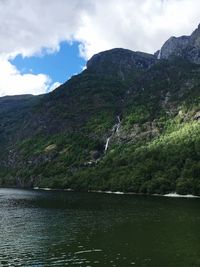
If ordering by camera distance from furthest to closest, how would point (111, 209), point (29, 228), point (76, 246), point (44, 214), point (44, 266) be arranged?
1. point (111, 209)
2. point (44, 214)
3. point (29, 228)
4. point (76, 246)
5. point (44, 266)

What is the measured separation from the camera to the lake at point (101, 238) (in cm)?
7131

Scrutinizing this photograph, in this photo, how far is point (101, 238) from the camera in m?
93.0

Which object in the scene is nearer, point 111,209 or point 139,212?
point 139,212

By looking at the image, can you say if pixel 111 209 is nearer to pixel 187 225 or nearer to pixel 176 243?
pixel 187 225

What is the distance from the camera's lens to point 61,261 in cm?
7044

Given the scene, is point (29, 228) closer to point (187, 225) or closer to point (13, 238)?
point (13, 238)

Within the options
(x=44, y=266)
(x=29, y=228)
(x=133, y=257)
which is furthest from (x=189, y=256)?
(x=29, y=228)

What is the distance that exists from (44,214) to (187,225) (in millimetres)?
52728

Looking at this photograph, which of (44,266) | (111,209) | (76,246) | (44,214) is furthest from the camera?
(111,209)

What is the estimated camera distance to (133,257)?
7306 cm

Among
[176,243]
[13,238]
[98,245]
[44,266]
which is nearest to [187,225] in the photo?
[176,243]

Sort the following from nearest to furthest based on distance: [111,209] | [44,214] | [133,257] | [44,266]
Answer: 1. [44,266]
2. [133,257]
3. [44,214]
4. [111,209]

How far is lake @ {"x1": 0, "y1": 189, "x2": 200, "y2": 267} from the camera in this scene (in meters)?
71.3

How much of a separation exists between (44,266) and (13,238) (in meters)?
A: 28.7
